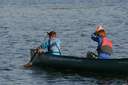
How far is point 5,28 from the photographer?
43875 mm

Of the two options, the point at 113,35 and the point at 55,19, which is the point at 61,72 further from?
the point at 55,19

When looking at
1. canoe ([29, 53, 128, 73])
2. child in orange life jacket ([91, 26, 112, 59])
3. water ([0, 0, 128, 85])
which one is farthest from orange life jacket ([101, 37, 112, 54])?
water ([0, 0, 128, 85])

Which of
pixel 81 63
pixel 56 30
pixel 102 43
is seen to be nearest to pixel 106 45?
pixel 102 43

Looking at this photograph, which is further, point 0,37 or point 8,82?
point 0,37

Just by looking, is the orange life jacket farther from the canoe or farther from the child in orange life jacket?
the canoe

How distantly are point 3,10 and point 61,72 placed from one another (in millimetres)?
34610

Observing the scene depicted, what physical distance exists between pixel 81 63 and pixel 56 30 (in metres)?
18.5

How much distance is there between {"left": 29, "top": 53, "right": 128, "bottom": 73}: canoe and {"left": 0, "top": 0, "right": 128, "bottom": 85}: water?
330mm

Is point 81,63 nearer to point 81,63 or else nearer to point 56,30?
point 81,63

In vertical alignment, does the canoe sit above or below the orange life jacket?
below

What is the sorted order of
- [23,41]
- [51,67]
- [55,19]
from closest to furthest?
1. [51,67]
2. [23,41]
3. [55,19]

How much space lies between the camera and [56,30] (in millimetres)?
42062

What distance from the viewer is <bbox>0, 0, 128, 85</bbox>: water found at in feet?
78.7

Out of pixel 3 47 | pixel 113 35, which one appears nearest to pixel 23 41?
pixel 3 47
